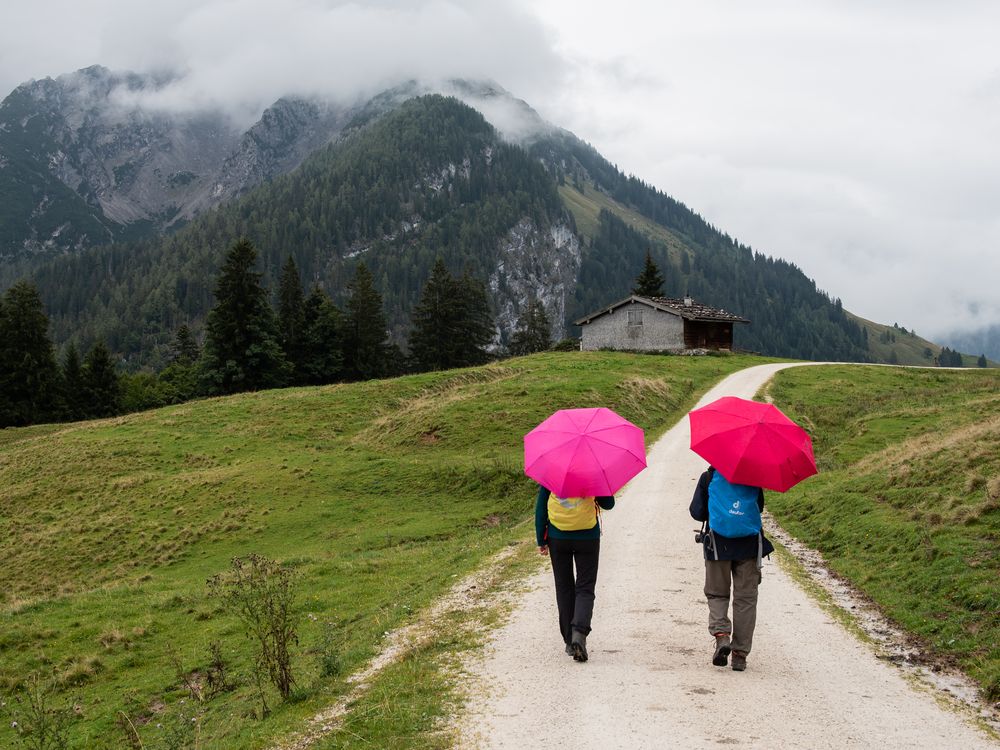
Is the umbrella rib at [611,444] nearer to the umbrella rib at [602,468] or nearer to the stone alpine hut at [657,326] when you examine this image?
the umbrella rib at [602,468]

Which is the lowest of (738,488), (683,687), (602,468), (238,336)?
(683,687)

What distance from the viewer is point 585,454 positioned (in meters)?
8.22

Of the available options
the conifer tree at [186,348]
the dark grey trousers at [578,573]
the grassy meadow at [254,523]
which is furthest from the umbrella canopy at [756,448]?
the conifer tree at [186,348]

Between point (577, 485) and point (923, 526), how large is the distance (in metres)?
9.31

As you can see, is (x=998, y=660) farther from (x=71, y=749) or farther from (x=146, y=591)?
(x=146, y=591)

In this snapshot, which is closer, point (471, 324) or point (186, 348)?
point (471, 324)

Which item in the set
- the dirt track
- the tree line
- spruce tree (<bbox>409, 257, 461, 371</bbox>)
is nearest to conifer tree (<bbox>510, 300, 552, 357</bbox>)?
the tree line

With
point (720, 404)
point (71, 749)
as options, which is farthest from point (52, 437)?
point (720, 404)

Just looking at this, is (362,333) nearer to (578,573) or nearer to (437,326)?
(437,326)

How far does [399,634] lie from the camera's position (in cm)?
1070

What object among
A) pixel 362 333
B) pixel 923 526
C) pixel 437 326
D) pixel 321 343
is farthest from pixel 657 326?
pixel 923 526

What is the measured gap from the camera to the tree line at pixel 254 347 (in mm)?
65812

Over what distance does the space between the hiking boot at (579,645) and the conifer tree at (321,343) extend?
72329mm

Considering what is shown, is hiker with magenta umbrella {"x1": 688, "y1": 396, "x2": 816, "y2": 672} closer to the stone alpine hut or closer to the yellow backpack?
the yellow backpack
